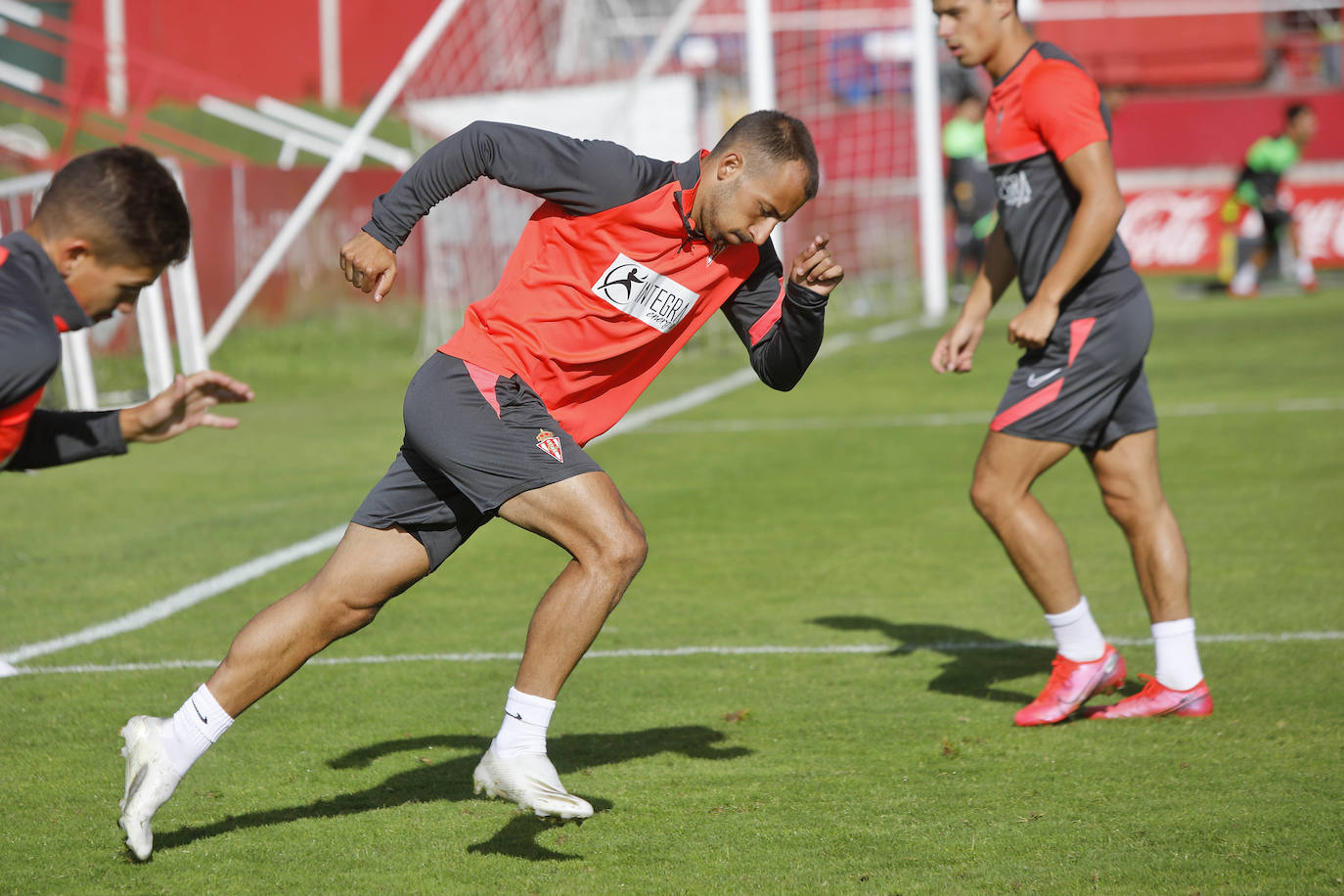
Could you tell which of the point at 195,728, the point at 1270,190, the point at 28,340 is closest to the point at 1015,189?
the point at 195,728

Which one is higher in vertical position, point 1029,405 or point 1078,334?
point 1078,334

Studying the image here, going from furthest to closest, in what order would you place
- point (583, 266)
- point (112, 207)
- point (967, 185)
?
point (967, 185)
point (583, 266)
point (112, 207)

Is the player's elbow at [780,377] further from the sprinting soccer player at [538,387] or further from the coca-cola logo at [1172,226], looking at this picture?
the coca-cola logo at [1172,226]

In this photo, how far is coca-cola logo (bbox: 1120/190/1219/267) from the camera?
25109 mm

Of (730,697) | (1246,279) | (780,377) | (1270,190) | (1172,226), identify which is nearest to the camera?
(780,377)

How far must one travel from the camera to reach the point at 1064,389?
16.1ft

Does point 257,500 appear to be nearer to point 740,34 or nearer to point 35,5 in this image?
point 740,34

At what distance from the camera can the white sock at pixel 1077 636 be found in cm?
501

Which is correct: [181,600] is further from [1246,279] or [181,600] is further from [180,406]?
[1246,279]

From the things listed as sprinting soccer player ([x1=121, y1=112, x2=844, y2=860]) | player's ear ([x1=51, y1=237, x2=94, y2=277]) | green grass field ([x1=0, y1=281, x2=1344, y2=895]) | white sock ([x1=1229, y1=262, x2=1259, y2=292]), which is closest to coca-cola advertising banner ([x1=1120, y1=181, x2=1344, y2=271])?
white sock ([x1=1229, y1=262, x2=1259, y2=292])

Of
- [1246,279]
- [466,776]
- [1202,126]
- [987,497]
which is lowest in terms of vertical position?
[1246,279]

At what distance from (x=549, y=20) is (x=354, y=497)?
44.6ft

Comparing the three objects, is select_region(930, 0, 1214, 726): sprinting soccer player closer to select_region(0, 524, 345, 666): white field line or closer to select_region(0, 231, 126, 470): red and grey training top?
select_region(0, 231, 126, 470): red and grey training top

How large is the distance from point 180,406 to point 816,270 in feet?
5.26
